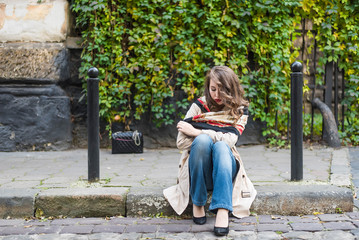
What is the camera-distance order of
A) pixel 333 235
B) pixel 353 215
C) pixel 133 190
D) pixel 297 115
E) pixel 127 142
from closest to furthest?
1. pixel 333 235
2. pixel 353 215
3. pixel 133 190
4. pixel 297 115
5. pixel 127 142

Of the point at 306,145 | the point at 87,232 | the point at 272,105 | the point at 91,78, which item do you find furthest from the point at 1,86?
the point at 306,145

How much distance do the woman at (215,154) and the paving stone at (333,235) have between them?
49 cm

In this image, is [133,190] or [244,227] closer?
[244,227]

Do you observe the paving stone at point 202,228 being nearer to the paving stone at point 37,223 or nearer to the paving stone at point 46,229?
the paving stone at point 46,229

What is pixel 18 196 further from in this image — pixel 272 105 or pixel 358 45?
pixel 358 45

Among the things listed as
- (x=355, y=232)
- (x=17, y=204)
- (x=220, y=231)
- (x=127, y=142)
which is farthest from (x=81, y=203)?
(x=127, y=142)

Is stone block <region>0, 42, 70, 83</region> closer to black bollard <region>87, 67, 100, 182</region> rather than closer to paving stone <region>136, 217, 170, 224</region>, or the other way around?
black bollard <region>87, 67, 100, 182</region>

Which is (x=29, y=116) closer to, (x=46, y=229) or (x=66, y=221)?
(x=66, y=221)

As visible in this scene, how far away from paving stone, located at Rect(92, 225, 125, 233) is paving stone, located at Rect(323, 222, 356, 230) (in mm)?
1263

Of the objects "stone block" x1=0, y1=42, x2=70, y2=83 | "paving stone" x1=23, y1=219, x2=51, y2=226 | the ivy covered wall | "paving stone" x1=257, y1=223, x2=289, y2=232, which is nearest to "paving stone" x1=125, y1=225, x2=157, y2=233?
"paving stone" x1=23, y1=219, x2=51, y2=226

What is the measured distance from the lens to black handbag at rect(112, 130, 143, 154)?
462 centimetres

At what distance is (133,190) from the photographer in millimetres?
2855

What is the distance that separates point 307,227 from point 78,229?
4.63ft

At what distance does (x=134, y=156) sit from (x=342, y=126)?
8.67 feet
